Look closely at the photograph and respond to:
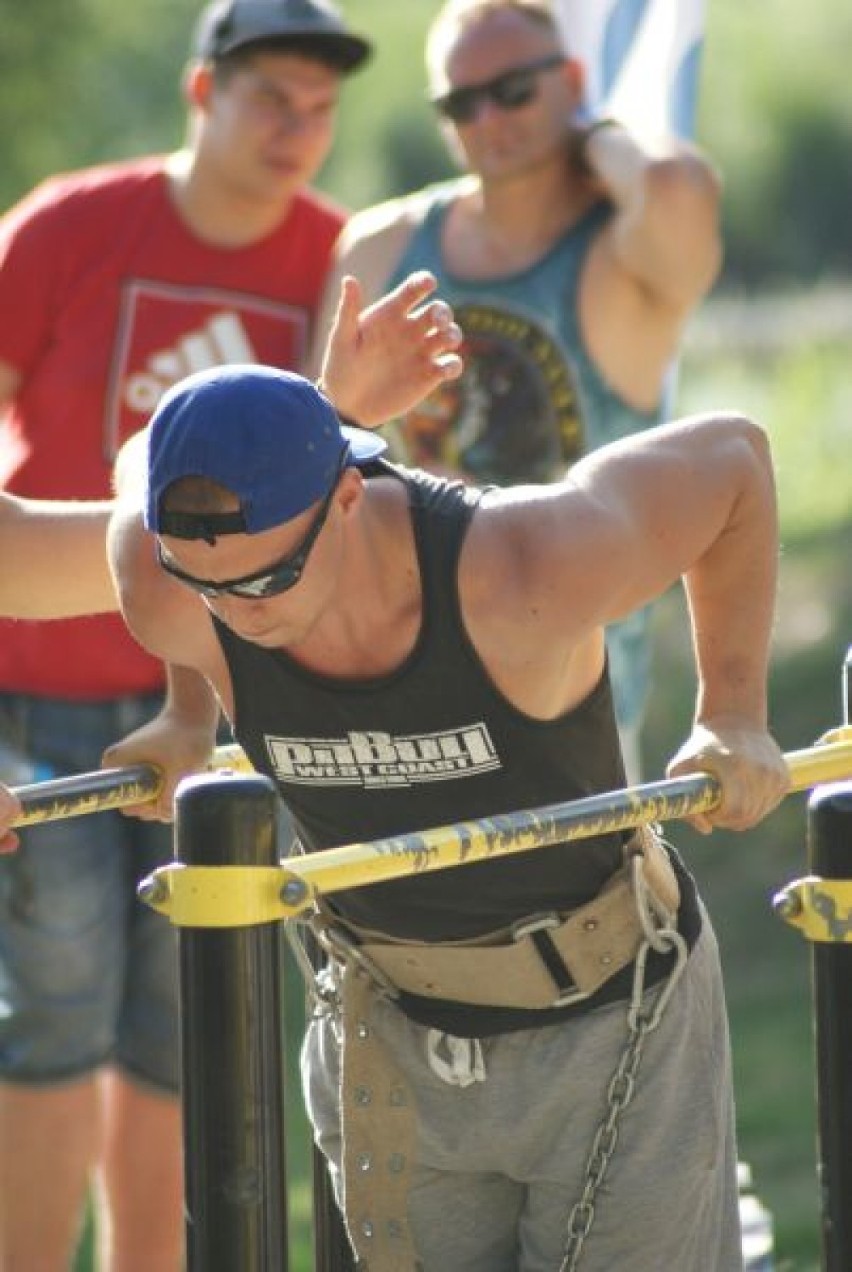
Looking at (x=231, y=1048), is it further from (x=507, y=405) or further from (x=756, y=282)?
(x=756, y=282)

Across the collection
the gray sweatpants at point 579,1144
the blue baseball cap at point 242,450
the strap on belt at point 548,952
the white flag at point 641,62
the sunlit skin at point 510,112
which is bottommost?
the gray sweatpants at point 579,1144

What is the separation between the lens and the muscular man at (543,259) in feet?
16.3

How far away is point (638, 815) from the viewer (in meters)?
2.91

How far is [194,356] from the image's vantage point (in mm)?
4785

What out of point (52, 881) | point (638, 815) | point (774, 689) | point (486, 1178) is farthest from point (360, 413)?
point (774, 689)

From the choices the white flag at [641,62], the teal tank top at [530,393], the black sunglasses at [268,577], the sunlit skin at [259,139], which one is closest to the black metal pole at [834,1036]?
the black sunglasses at [268,577]

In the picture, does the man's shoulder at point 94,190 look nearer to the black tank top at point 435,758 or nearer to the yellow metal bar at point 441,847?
the black tank top at point 435,758

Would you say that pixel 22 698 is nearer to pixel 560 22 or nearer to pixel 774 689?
pixel 560 22

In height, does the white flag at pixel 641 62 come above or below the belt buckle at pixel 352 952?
above

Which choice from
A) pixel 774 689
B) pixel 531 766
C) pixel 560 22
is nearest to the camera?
pixel 531 766

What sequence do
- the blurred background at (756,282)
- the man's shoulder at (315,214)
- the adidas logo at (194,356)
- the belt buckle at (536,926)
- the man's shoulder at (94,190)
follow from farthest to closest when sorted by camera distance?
the blurred background at (756,282)
the man's shoulder at (315,214)
the man's shoulder at (94,190)
the adidas logo at (194,356)
the belt buckle at (536,926)

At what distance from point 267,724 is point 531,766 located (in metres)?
0.30

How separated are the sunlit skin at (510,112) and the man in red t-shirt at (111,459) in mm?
213

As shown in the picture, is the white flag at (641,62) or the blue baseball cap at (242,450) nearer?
the blue baseball cap at (242,450)
